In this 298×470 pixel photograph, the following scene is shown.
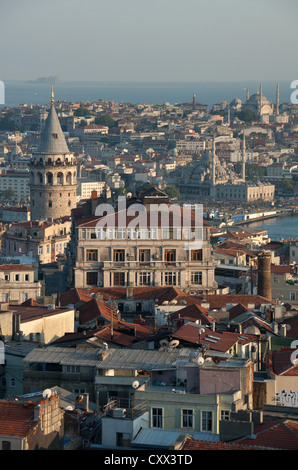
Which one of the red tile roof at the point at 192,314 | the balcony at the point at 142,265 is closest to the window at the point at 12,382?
the red tile roof at the point at 192,314

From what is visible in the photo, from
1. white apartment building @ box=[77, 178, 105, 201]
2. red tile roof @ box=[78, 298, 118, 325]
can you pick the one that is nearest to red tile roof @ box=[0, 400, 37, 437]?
red tile roof @ box=[78, 298, 118, 325]

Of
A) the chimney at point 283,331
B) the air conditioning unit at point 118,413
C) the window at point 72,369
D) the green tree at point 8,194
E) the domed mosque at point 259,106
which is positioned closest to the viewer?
the air conditioning unit at point 118,413

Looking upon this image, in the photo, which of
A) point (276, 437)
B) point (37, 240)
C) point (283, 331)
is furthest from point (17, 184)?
point (276, 437)

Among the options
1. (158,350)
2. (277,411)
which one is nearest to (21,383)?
(158,350)

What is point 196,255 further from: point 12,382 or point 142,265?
point 12,382

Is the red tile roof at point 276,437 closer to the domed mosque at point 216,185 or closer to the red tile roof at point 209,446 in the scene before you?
the red tile roof at point 209,446

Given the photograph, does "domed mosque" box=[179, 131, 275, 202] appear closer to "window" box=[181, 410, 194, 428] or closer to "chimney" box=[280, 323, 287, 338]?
"chimney" box=[280, 323, 287, 338]
